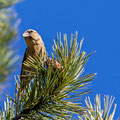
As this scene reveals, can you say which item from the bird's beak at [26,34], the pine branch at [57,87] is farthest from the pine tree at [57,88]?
the bird's beak at [26,34]

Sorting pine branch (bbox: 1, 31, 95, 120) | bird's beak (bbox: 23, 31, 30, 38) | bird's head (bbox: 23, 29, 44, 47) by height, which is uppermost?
bird's head (bbox: 23, 29, 44, 47)

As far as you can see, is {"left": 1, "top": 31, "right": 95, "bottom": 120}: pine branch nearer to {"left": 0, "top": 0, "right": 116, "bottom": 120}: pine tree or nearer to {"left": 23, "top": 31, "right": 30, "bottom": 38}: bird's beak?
{"left": 0, "top": 0, "right": 116, "bottom": 120}: pine tree

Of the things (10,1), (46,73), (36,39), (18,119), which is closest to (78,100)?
(46,73)

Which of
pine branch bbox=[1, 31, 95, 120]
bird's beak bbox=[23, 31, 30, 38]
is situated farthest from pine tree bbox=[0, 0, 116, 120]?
bird's beak bbox=[23, 31, 30, 38]

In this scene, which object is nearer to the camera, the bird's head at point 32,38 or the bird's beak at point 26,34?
the bird's beak at point 26,34

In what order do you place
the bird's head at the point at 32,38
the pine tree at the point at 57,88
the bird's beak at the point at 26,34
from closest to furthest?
1. the pine tree at the point at 57,88
2. the bird's beak at the point at 26,34
3. the bird's head at the point at 32,38

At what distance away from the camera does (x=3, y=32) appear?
91 centimetres

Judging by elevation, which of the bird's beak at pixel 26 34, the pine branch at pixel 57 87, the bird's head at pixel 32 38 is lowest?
the pine branch at pixel 57 87

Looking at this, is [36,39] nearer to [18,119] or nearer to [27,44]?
[27,44]

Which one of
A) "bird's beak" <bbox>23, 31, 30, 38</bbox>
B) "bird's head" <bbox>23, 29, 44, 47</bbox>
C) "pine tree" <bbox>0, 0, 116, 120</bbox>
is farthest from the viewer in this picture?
"bird's head" <bbox>23, 29, 44, 47</bbox>

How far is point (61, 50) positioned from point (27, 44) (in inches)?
70.8

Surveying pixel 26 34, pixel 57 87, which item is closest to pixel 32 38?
pixel 26 34

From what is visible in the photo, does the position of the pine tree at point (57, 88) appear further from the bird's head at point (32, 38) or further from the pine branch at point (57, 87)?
the bird's head at point (32, 38)

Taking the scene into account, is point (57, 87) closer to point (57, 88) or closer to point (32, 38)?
point (57, 88)
